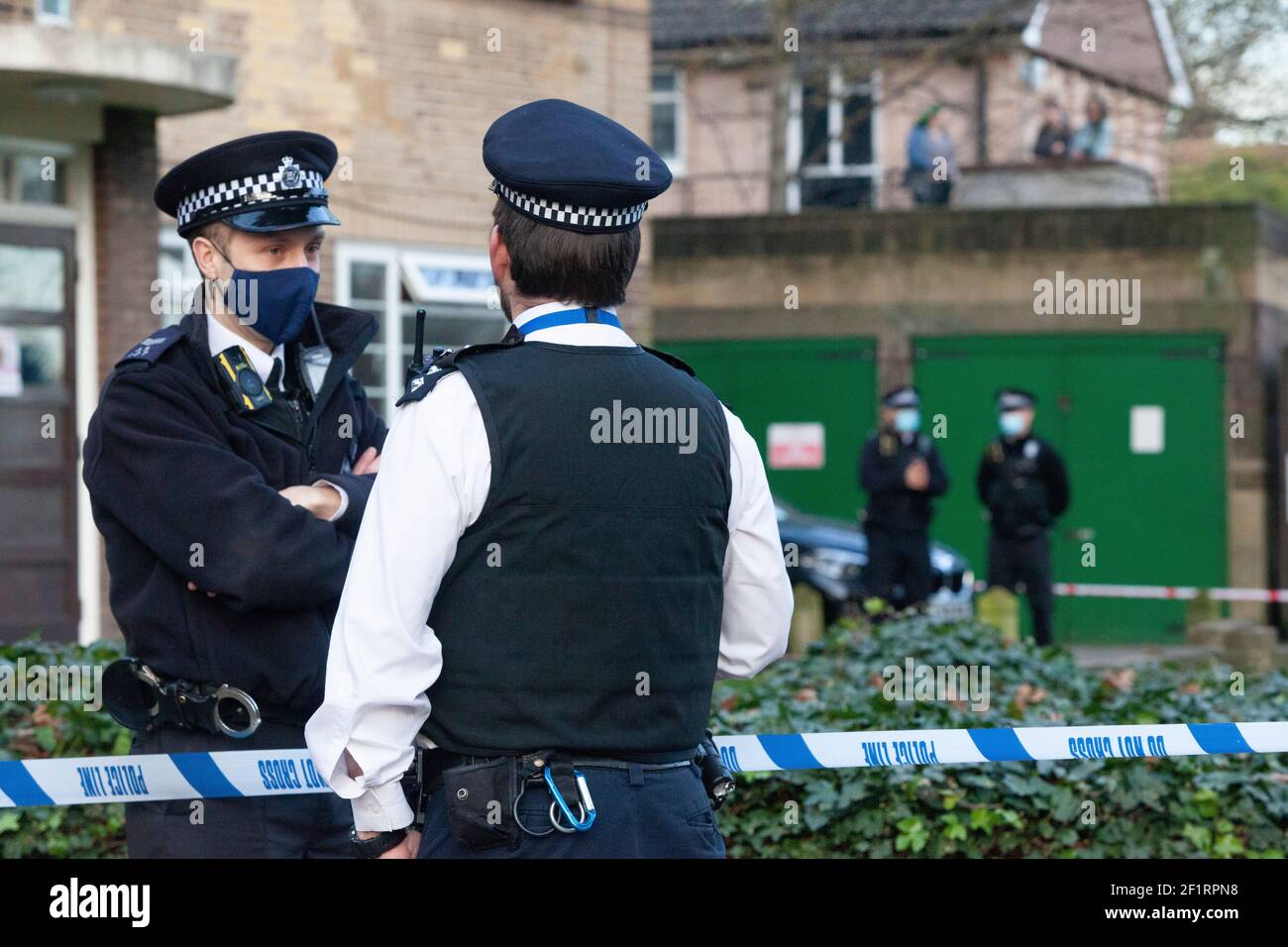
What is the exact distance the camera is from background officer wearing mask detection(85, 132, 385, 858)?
3.52m

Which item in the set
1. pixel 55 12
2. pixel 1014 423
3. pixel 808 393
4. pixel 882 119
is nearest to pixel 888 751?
pixel 1014 423

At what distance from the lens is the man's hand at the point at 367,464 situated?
396 centimetres

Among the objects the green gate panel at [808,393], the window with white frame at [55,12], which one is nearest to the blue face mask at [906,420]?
the green gate panel at [808,393]

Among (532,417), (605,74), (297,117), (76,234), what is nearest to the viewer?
Result: (532,417)

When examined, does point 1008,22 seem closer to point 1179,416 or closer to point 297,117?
point 1179,416

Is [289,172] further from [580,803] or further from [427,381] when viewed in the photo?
[580,803]

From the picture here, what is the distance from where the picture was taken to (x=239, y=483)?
3.53 m

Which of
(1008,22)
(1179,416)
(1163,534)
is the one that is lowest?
(1163,534)

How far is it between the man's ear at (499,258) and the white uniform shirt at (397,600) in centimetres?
23

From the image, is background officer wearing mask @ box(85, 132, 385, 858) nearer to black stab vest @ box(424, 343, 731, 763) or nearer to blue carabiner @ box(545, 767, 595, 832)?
black stab vest @ box(424, 343, 731, 763)

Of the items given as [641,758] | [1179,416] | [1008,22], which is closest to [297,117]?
[1179,416]

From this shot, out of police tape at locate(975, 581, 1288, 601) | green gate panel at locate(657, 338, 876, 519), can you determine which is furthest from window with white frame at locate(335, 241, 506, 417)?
police tape at locate(975, 581, 1288, 601)

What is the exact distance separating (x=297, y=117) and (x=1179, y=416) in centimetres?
915

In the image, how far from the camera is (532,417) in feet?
9.60
